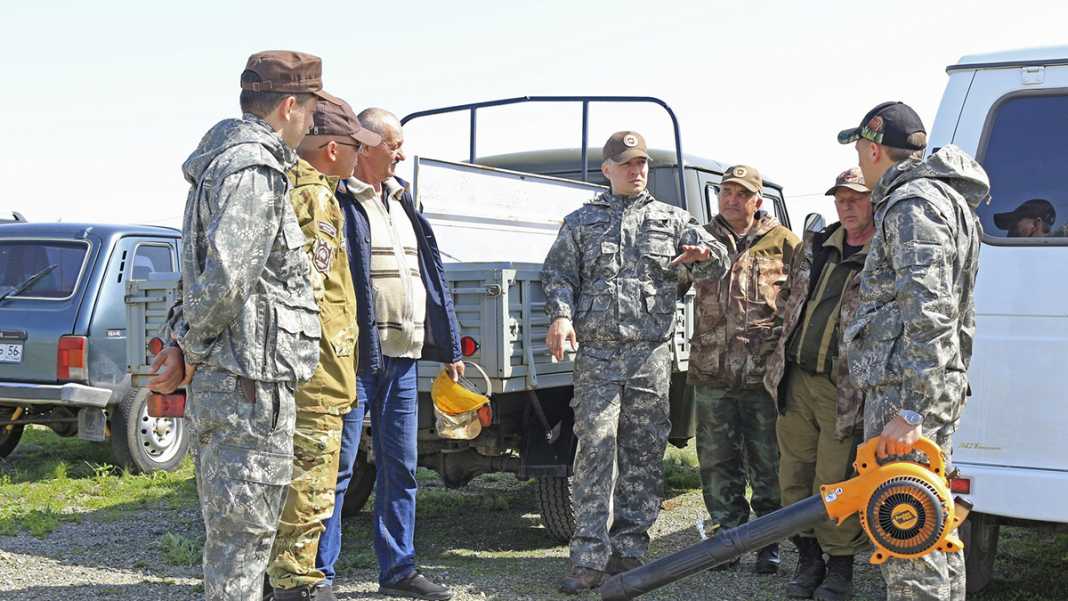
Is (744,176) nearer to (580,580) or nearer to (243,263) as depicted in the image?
(580,580)

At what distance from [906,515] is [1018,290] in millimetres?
1258

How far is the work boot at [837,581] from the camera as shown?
4734mm

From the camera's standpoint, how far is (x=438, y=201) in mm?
5648

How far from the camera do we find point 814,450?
15.7 ft

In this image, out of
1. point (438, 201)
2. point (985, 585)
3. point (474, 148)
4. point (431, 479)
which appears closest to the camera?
point (985, 585)

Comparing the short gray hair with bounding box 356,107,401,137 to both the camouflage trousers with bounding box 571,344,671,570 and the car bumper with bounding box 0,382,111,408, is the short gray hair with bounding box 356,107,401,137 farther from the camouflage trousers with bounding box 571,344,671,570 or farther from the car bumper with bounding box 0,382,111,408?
the car bumper with bounding box 0,382,111,408

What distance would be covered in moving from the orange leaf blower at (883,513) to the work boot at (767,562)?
1.91 metres

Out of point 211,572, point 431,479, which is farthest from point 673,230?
point 431,479

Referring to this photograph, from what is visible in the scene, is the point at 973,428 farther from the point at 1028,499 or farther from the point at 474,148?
the point at 474,148

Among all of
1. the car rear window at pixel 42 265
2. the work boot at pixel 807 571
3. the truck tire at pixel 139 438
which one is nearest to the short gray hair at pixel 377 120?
the work boot at pixel 807 571

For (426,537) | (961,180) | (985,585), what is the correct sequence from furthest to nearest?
(426,537) < (985,585) < (961,180)

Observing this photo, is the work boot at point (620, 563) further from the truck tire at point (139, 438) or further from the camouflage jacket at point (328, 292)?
the truck tire at point (139, 438)

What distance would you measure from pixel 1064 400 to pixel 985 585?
1.06 meters

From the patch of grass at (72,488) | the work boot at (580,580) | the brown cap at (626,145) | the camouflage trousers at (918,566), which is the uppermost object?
the brown cap at (626,145)
